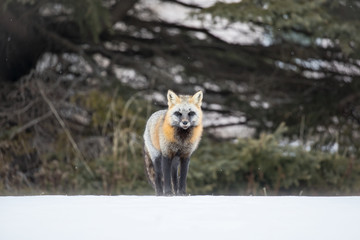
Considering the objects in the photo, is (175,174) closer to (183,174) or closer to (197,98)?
(183,174)

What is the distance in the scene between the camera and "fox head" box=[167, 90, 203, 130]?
5.05 m

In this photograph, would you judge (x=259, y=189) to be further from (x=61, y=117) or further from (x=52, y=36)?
(x=52, y=36)

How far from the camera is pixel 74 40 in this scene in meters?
11.1

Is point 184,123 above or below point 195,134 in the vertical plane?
above

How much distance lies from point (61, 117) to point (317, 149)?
476cm

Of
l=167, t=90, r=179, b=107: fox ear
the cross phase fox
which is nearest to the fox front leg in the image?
the cross phase fox

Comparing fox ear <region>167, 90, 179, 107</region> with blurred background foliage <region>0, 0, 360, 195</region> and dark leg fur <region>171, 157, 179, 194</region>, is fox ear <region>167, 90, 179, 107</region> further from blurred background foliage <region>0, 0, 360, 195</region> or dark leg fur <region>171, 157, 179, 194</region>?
blurred background foliage <region>0, 0, 360, 195</region>

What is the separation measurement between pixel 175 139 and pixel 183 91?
17.4 feet

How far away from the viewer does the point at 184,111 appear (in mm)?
5062

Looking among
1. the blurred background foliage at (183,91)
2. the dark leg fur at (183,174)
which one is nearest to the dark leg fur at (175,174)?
the dark leg fur at (183,174)

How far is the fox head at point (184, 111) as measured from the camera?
16.6 feet

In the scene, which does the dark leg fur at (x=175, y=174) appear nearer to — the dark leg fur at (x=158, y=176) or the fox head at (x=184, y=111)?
the dark leg fur at (x=158, y=176)

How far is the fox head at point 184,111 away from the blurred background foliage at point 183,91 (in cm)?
386

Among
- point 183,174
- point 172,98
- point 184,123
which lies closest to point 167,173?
point 183,174
